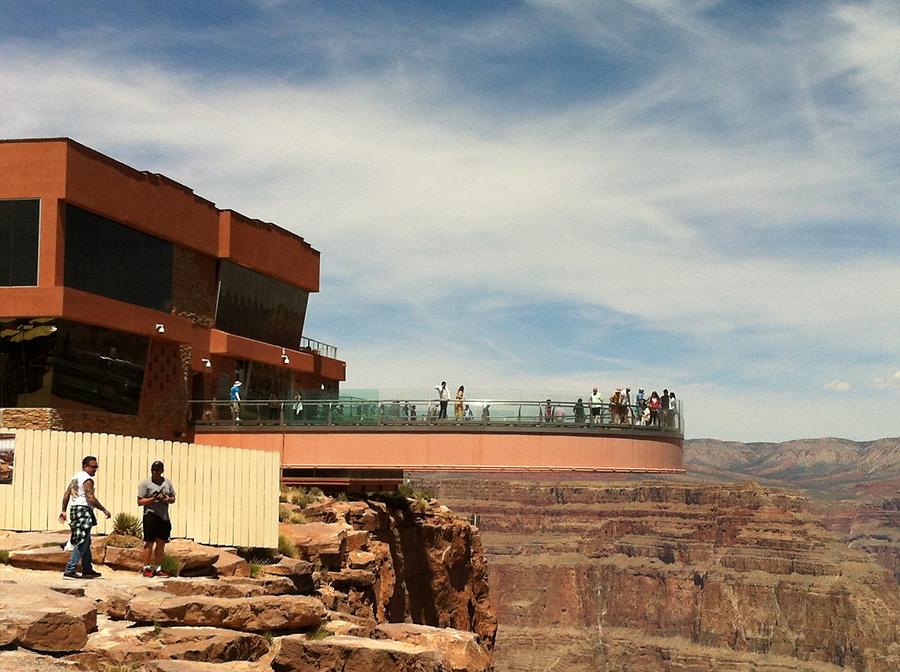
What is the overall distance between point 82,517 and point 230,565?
4367 millimetres

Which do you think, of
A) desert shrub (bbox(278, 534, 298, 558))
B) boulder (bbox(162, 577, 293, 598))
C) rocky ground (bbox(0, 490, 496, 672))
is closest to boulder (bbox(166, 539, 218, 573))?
rocky ground (bbox(0, 490, 496, 672))

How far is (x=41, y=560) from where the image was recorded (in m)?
21.2

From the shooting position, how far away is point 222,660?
16.6 m

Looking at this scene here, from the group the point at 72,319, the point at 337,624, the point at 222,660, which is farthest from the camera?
the point at 72,319

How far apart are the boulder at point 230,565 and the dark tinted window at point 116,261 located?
52.9 feet

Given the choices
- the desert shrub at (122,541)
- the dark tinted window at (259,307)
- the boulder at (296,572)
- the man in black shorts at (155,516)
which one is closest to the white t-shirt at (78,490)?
the man in black shorts at (155,516)

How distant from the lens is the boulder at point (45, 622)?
1505 cm

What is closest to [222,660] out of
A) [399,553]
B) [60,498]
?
[60,498]

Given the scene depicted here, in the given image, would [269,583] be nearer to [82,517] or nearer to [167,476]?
[82,517]

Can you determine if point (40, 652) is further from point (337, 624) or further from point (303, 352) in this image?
point (303, 352)

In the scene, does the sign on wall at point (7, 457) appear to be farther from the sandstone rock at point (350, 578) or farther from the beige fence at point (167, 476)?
the sandstone rock at point (350, 578)

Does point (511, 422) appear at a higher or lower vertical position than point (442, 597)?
higher

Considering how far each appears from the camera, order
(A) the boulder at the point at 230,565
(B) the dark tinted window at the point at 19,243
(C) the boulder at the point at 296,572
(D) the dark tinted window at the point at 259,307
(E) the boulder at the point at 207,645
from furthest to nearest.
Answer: (D) the dark tinted window at the point at 259,307 → (B) the dark tinted window at the point at 19,243 → (C) the boulder at the point at 296,572 → (A) the boulder at the point at 230,565 → (E) the boulder at the point at 207,645

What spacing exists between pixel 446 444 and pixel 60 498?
16.2 metres
